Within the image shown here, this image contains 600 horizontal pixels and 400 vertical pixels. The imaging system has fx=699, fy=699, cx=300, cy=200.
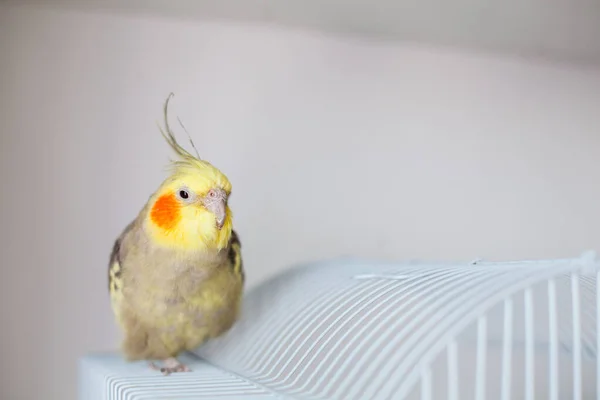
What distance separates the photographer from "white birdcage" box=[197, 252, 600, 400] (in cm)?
95

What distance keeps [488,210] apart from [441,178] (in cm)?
18

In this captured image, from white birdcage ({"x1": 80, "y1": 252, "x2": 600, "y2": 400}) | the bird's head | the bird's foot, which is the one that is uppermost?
the bird's head

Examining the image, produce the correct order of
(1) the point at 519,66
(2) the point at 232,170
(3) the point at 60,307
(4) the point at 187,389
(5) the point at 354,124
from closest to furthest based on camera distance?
(4) the point at 187,389 → (3) the point at 60,307 → (2) the point at 232,170 → (5) the point at 354,124 → (1) the point at 519,66

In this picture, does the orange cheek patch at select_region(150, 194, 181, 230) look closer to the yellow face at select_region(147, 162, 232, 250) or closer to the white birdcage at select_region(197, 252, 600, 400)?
the yellow face at select_region(147, 162, 232, 250)

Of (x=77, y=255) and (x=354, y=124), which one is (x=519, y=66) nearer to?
(x=354, y=124)

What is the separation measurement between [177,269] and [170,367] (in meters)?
0.20

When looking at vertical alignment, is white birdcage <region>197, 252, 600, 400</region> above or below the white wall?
below

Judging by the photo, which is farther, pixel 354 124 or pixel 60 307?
pixel 354 124

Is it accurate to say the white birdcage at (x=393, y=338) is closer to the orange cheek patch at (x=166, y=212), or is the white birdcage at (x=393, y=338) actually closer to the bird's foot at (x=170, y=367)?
the bird's foot at (x=170, y=367)

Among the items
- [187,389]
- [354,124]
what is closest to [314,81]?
[354,124]

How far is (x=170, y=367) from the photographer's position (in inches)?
53.8

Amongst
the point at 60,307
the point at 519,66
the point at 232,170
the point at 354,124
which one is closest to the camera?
the point at 60,307

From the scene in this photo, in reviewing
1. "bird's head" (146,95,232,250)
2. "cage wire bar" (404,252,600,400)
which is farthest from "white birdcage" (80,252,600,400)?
"bird's head" (146,95,232,250)

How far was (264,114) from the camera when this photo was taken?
6.47 ft
